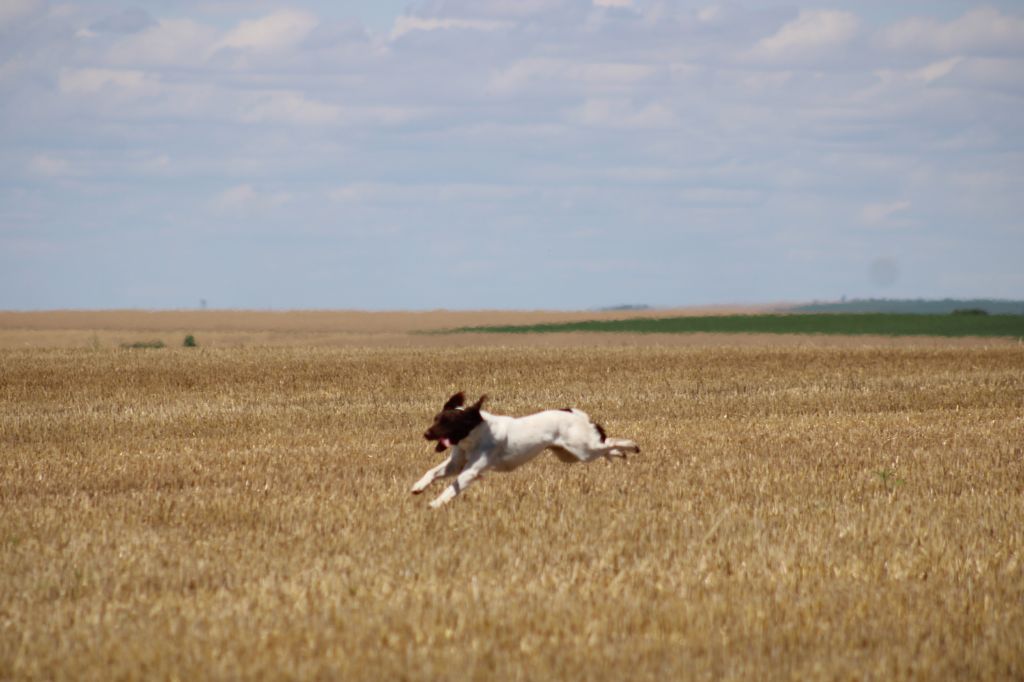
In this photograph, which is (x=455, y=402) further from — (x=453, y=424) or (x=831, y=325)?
(x=831, y=325)

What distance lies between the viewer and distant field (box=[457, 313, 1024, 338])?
174ft

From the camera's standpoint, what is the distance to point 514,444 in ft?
31.3

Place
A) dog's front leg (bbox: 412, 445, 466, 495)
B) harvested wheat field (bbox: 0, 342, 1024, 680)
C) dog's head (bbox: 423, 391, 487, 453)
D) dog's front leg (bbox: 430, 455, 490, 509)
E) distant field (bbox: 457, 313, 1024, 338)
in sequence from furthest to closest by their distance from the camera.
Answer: distant field (bbox: 457, 313, 1024, 338) → dog's front leg (bbox: 412, 445, 466, 495) → dog's front leg (bbox: 430, 455, 490, 509) → dog's head (bbox: 423, 391, 487, 453) → harvested wheat field (bbox: 0, 342, 1024, 680)

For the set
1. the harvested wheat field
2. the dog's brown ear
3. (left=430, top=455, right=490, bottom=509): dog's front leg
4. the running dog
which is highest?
the dog's brown ear

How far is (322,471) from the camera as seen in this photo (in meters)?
12.4

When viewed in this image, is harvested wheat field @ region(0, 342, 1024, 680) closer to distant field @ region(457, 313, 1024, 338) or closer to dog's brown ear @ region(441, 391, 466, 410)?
dog's brown ear @ region(441, 391, 466, 410)

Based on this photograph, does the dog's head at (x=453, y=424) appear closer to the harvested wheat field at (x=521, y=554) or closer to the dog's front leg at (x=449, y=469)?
the dog's front leg at (x=449, y=469)

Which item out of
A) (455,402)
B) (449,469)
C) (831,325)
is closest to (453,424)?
(455,402)

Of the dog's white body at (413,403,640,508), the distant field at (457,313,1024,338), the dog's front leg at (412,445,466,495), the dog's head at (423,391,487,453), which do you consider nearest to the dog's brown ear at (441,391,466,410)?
the dog's head at (423,391,487,453)

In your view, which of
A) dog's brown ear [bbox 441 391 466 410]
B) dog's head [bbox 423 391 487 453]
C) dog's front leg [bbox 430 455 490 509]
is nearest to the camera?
dog's head [bbox 423 391 487 453]

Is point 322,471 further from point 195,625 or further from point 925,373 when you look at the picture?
point 925,373

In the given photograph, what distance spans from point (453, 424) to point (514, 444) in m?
0.70

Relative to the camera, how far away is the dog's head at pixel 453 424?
9023mm

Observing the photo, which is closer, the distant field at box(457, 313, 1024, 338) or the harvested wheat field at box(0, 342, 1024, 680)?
the harvested wheat field at box(0, 342, 1024, 680)
